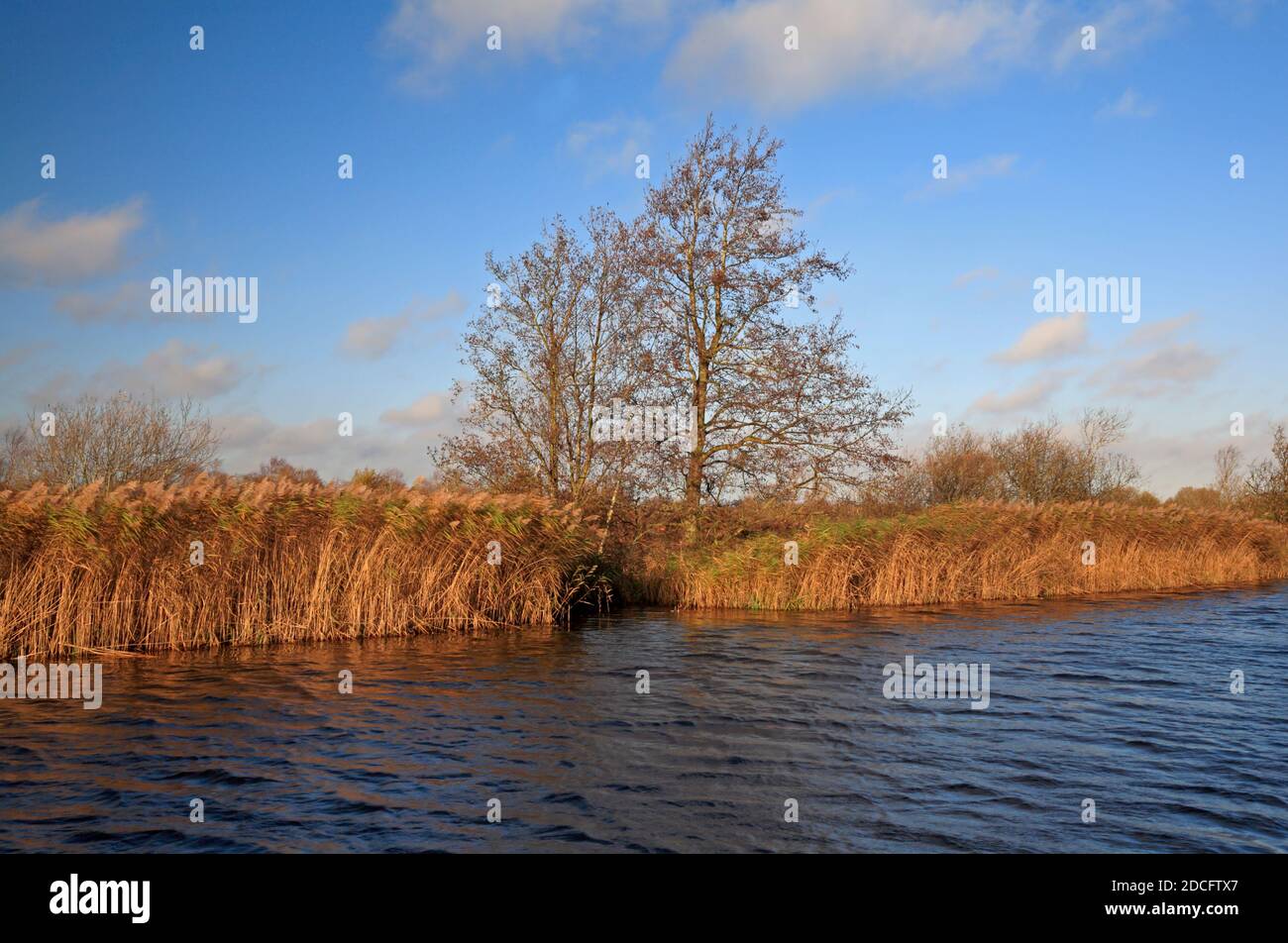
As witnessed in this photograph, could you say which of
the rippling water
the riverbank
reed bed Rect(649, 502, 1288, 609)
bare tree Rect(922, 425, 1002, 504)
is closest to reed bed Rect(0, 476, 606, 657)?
the riverbank

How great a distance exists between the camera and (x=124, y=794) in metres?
7.04

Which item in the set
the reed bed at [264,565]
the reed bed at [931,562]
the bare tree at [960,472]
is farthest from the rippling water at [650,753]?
the bare tree at [960,472]

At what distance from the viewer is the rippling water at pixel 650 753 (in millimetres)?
6277

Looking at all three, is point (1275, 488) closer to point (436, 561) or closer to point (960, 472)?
point (960, 472)

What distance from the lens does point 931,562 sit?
854 inches

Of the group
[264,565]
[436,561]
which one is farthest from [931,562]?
[264,565]

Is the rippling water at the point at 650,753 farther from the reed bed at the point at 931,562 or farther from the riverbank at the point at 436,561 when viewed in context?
the reed bed at the point at 931,562

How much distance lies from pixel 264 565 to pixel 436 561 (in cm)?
314

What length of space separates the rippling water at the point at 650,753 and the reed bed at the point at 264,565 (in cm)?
100

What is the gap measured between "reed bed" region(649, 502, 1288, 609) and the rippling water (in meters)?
5.92

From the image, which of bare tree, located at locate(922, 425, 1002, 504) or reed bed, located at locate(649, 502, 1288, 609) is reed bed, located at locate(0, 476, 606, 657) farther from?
bare tree, located at locate(922, 425, 1002, 504)
